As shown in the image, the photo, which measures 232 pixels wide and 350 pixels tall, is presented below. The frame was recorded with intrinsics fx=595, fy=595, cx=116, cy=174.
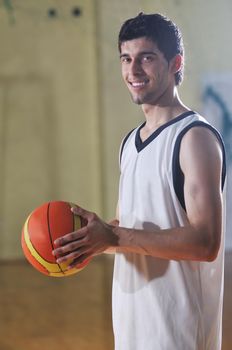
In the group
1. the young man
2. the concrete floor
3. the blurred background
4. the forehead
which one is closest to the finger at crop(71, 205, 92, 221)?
the young man

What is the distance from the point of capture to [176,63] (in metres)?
1.27

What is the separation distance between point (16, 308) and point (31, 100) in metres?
2.62

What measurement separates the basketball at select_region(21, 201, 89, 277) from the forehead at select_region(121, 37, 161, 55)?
37cm

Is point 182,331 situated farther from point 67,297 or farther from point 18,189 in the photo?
point 18,189

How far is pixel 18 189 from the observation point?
6031 millimetres

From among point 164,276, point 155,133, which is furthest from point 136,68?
point 164,276

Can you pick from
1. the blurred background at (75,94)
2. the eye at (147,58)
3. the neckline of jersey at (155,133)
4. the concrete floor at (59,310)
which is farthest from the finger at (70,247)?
the blurred background at (75,94)

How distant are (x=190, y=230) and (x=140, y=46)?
408 millimetres

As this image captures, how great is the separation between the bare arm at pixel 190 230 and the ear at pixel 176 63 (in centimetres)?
17

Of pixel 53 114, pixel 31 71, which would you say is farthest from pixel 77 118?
pixel 31 71

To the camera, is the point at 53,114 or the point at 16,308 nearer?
the point at 16,308

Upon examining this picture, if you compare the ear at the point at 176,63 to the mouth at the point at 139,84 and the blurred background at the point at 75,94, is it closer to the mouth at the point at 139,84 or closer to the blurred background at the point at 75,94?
the mouth at the point at 139,84

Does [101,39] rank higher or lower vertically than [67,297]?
higher

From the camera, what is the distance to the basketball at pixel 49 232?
50.2 inches
